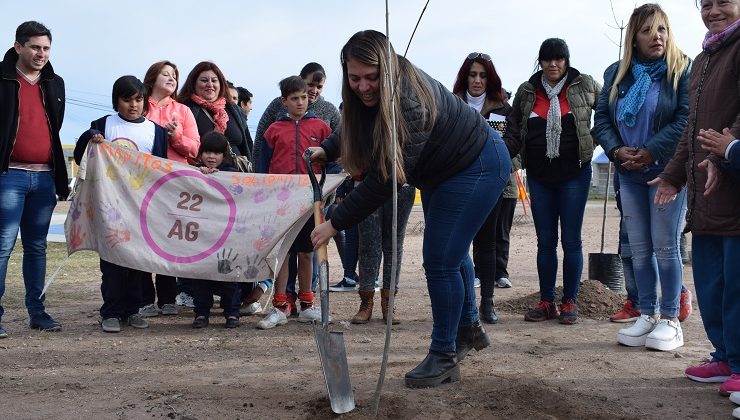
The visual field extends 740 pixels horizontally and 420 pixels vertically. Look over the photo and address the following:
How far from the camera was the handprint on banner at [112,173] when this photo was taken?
20.4ft

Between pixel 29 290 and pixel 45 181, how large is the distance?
33.3 inches

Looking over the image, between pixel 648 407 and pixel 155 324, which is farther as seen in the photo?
pixel 155 324

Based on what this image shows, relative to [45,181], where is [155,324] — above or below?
below

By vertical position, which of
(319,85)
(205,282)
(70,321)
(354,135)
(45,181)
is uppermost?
(319,85)

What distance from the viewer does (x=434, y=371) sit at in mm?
4281

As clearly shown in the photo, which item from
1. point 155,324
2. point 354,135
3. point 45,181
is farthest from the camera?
point 155,324

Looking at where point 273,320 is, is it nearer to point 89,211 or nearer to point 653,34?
point 89,211

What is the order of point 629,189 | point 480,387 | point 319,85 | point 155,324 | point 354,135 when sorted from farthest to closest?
1. point 319,85
2. point 155,324
3. point 629,189
4. point 480,387
5. point 354,135

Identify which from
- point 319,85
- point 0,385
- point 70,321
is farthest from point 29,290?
point 319,85

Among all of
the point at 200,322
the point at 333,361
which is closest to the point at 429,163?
the point at 333,361

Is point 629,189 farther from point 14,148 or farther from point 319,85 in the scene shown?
point 14,148

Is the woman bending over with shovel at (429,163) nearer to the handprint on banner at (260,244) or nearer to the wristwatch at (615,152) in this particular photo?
the wristwatch at (615,152)

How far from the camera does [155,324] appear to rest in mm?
6320

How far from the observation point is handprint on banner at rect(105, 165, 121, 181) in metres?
6.22
